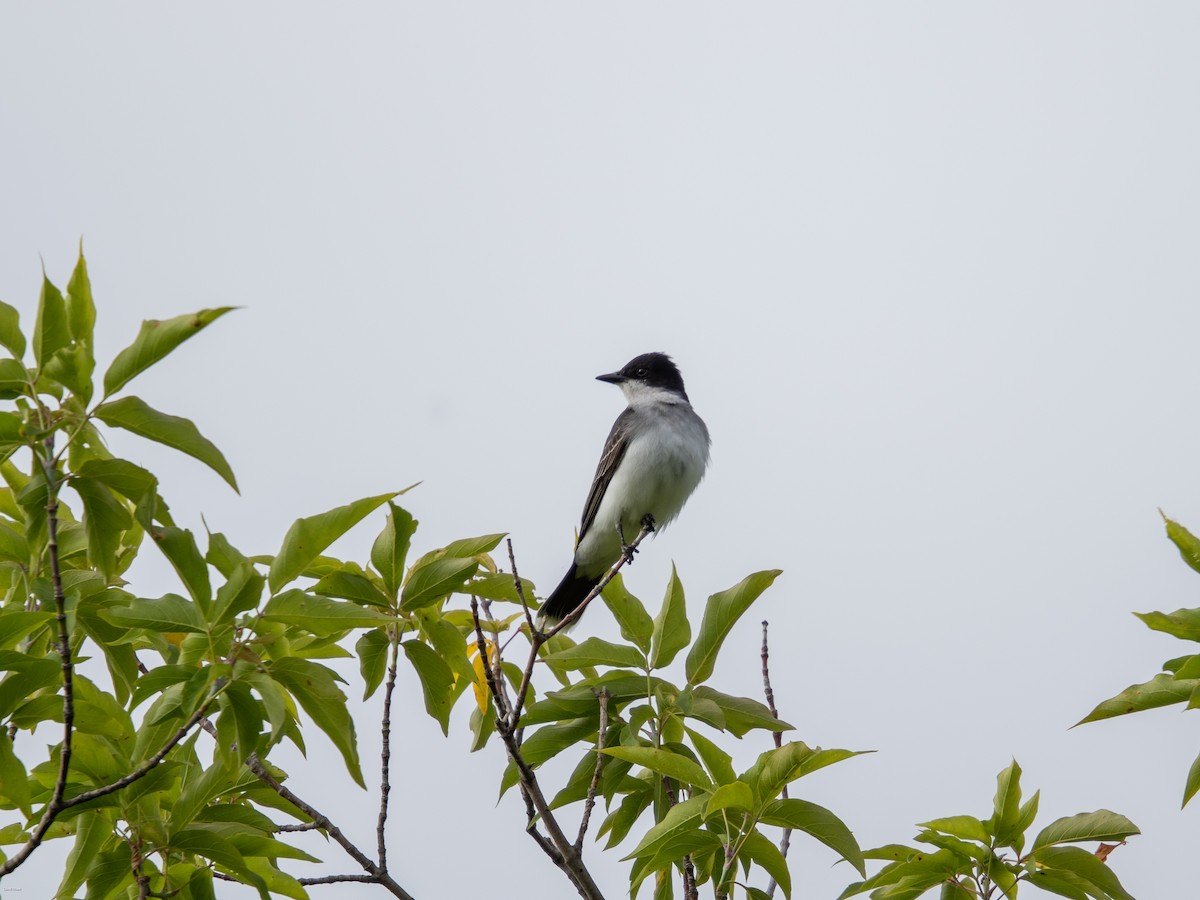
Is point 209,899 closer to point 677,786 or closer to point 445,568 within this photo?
point 445,568

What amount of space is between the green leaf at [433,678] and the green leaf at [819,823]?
1123 millimetres

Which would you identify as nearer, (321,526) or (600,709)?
(321,526)

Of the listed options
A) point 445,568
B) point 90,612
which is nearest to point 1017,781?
point 445,568

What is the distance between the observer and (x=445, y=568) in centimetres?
379

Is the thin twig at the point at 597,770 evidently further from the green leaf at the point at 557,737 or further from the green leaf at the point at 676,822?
the green leaf at the point at 676,822

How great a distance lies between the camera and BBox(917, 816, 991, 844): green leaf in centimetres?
371

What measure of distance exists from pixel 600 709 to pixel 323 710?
1040mm

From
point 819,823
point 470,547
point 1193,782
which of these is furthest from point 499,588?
point 1193,782

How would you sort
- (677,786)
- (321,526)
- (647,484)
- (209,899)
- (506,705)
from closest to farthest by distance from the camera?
(321,526) < (209,899) < (506,705) < (677,786) < (647,484)

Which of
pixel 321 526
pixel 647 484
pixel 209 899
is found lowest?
pixel 209 899

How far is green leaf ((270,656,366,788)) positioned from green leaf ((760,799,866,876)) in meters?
1.15

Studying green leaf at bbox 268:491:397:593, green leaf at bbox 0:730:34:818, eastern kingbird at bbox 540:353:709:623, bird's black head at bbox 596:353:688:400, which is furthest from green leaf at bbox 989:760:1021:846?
bird's black head at bbox 596:353:688:400

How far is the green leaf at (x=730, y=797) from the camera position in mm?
3201

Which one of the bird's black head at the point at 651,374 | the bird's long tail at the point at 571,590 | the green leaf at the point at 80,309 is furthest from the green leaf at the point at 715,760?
the bird's black head at the point at 651,374
